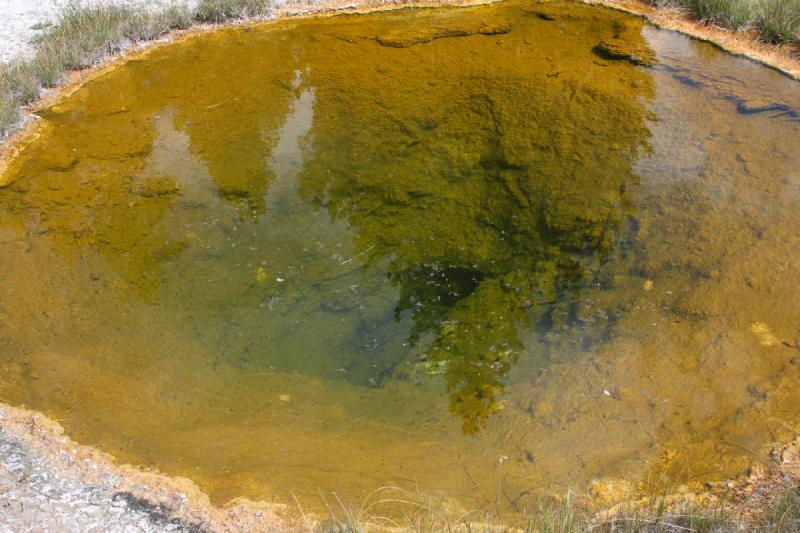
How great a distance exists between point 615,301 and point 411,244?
133cm

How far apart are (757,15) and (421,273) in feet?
15.0

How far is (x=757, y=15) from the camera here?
6059 millimetres

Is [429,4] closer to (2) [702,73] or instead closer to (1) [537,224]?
(2) [702,73]

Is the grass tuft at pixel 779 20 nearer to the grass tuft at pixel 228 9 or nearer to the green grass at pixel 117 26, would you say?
the green grass at pixel 117 26

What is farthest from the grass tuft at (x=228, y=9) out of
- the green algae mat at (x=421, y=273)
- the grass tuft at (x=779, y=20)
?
the grass tuft at (x=779, y=20)

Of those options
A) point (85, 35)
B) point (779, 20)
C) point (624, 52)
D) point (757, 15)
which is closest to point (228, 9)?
point (85, 35)

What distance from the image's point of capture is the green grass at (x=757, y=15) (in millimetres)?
5789

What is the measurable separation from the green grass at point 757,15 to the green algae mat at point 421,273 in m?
0.49

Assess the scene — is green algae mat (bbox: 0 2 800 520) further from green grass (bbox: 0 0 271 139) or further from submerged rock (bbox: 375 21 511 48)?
submerged rock (bbox: 375 21 511 48)

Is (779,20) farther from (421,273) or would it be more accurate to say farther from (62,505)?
(62,505)

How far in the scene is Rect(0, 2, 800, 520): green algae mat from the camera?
2.94 meters

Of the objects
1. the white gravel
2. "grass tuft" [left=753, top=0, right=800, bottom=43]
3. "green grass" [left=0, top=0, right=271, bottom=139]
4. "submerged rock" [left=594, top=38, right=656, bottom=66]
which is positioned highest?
"green grass" [left=0, top=0, right=271, bottom=139]

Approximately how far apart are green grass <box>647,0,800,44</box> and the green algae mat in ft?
1.62

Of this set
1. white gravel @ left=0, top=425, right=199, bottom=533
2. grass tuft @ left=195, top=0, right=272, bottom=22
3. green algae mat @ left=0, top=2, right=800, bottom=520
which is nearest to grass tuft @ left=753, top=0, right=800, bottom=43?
green algae mat @ left=0, top=2, right=800, bottom=520
